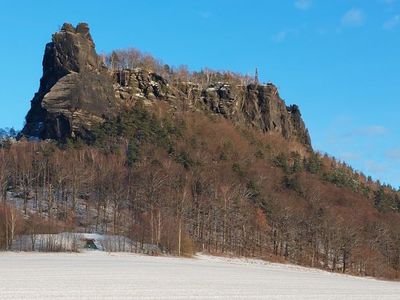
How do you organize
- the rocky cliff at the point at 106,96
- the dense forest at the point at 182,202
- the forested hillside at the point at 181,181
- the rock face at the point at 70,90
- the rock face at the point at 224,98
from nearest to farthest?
the dense forest at the point at 182,202, the forested hillside at the point at 181,181, the rock face at the point at 70,90, the rocky cliff at the point at 106,96, the rock face at the point at 224,98

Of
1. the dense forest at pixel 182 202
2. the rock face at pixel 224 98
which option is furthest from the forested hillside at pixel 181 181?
the rock face at pixel 224 98

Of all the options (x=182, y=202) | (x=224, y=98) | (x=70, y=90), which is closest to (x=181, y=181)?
(x=182, y=202)

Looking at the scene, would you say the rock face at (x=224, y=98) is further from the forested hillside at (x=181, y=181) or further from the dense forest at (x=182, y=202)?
the dense forest at (x=182, y=202)

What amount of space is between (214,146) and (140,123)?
2208 centimetres

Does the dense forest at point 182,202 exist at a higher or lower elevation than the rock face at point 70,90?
lower

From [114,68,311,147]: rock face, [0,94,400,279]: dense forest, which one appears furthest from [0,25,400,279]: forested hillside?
[114,68,311,147]: rock face

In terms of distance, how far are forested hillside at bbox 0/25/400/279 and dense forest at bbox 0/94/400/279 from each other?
11.8 inches

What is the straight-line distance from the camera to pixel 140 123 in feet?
445

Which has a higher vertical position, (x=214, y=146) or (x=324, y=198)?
(x=214, y=146)

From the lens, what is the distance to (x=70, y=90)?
135875mm

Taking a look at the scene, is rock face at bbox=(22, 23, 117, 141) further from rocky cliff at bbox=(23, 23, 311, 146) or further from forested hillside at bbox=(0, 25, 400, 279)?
forested hillside at bbox=(0, 25, 400, 279)

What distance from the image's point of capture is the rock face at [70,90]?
Result: 13188 centimetres

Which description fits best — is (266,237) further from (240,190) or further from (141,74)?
(141,74)

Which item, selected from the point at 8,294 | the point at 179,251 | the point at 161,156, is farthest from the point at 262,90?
Answer: the point at 8,294
